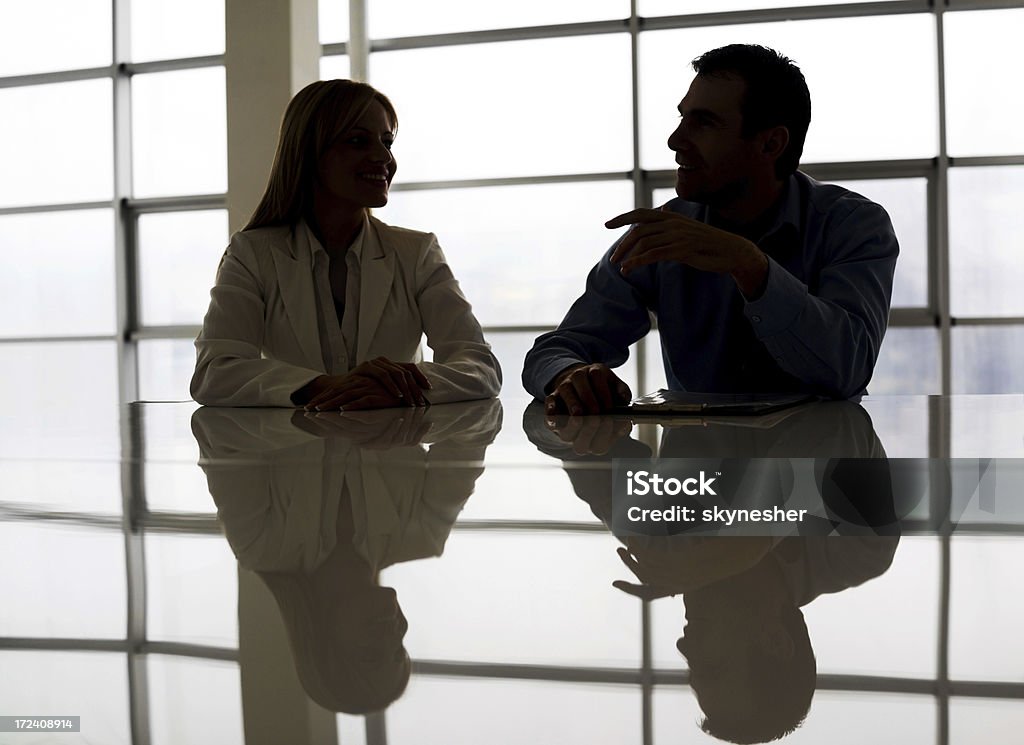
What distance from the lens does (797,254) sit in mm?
1862

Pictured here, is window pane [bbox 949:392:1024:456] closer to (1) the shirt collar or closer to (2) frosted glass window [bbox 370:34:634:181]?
(1) the shirt collar

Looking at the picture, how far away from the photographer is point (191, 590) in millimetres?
371

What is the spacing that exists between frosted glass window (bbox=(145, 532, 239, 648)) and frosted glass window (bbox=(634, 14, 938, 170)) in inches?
206

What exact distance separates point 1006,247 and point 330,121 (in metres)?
4.11

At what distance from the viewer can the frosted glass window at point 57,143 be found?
617cm

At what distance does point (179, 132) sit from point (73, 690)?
6311 millimetres

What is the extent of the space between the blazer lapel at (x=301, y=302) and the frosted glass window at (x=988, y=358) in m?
4.10

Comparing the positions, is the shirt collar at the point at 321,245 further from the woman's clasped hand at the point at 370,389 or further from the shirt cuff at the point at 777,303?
the shirt cuff at the point at 777,303

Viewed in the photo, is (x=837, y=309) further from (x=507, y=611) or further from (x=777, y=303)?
(x=507, y=611)

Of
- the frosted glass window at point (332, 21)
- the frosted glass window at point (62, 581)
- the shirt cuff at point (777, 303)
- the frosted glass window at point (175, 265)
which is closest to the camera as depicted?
the frosted glass window at point (62, 581)

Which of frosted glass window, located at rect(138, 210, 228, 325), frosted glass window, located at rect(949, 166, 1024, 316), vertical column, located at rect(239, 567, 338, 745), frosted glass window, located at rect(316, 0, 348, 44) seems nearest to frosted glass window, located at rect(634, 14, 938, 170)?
frosted glass window, located at rect(949, 166, 1024, 316)

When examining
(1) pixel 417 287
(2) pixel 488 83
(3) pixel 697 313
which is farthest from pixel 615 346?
(2) pixel 488 83

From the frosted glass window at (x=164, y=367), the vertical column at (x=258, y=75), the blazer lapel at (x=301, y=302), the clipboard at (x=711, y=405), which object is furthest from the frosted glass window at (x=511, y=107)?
the clipboard at (x=711, y=405)

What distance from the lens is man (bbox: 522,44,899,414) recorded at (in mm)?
1554
